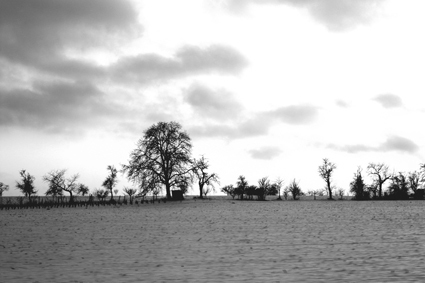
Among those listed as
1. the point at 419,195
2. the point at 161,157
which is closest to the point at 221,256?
the point at 161,157

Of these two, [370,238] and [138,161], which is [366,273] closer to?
[370,238]

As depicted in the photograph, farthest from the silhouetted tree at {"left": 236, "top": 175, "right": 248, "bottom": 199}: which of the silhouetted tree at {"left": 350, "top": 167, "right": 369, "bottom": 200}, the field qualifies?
the field

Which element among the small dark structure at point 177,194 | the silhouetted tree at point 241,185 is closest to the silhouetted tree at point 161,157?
the small dark structure at point 177,194

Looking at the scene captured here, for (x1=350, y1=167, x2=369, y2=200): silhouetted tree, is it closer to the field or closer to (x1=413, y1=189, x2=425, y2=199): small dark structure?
(x1=413, y1=189, x2=425, y2=199): small dark structure

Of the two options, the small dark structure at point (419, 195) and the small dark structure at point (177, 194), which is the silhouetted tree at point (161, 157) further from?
the small dark structure at point (419, 195)

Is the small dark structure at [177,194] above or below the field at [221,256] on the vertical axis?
above

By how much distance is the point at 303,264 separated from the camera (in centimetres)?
1213

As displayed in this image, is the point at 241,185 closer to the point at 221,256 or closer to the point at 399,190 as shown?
the point at 399,190

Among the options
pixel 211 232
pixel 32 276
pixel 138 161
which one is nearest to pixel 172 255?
pixel 32 276

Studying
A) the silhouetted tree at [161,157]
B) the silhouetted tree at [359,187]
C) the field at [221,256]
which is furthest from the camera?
the silhouetted tree at [359,187]

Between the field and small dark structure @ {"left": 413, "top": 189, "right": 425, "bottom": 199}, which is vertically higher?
the field

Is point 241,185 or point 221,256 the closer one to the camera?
point 221,256

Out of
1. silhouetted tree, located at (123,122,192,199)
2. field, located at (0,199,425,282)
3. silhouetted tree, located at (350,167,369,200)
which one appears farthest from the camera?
silhouetted tree, located at (350,167,369,200)

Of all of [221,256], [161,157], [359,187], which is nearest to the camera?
[221,256]
